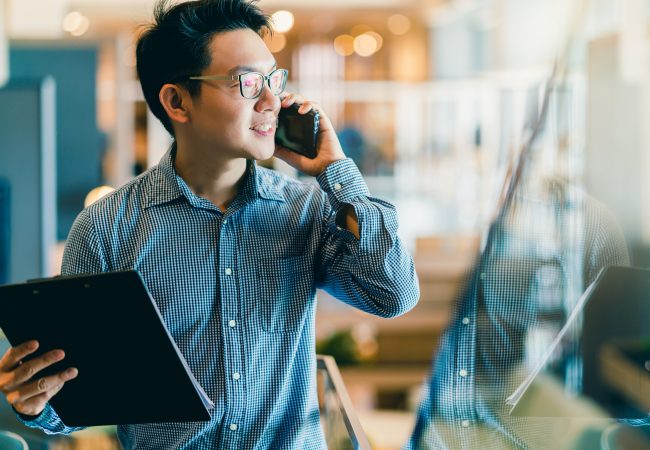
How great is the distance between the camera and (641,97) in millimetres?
750

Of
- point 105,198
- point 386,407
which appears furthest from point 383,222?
point 386,407

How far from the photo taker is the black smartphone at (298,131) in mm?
1376

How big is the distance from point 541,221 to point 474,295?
0.18m

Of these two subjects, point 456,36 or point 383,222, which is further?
point 456,36

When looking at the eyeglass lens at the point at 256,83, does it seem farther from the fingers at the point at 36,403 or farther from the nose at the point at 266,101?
the fingers at the point at 36,403

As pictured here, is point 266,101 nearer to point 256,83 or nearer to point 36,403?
point 256,83

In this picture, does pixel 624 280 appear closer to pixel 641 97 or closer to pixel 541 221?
pixel 641 97

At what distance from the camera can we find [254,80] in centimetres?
127

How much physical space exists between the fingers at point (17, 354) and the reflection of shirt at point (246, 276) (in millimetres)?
127

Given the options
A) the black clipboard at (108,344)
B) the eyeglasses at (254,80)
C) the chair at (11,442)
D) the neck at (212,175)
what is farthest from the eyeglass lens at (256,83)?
the chair at (11,442)

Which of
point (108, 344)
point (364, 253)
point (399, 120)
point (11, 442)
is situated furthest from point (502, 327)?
point (399, 120)

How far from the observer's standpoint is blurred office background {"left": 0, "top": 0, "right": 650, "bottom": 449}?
87 cm

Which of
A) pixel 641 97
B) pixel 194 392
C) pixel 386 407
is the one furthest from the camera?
pixel 386 407

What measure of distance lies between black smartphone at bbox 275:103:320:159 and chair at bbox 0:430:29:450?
2.34 ft
